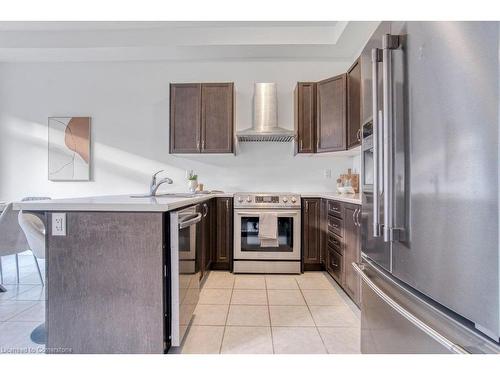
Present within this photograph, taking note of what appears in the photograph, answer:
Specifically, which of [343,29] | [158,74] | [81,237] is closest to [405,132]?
[81,237]

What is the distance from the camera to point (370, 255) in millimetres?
1399

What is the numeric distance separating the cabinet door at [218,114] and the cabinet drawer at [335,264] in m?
1.78

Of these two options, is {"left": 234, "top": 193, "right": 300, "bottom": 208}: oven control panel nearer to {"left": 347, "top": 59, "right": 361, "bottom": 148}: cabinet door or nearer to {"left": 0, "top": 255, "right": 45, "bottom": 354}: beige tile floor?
{"left": 347, "top": 59, "right": 361, "bottom": 148}: cabinet door

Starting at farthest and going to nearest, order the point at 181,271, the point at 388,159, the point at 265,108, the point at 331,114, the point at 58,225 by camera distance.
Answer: the point at 265,108, the point at 331,114, the point at 181,271, the point at 58,225, the point at 388,159

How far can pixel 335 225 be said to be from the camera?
2.88 meters

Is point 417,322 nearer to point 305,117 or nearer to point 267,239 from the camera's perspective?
point 267,239

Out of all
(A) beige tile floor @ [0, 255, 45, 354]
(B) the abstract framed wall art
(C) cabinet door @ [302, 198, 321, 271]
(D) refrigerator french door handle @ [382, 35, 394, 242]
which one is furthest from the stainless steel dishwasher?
(B) the abstract framed wall art

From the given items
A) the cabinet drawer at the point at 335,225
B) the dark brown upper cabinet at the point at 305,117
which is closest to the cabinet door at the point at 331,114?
the dark brown upper cabinet at the point at 305,117

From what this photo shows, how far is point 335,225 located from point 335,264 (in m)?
0.40

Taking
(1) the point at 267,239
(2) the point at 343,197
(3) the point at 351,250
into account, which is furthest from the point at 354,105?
(1) the point at 267,239

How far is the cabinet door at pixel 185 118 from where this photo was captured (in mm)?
3602

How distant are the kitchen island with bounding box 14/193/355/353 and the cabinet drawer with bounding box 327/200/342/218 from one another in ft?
6.06

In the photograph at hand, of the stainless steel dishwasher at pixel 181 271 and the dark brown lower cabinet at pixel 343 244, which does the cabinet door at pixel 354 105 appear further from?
the stainless steel dishwasher at pixel 181 271

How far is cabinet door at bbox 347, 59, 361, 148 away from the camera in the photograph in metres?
2.82
